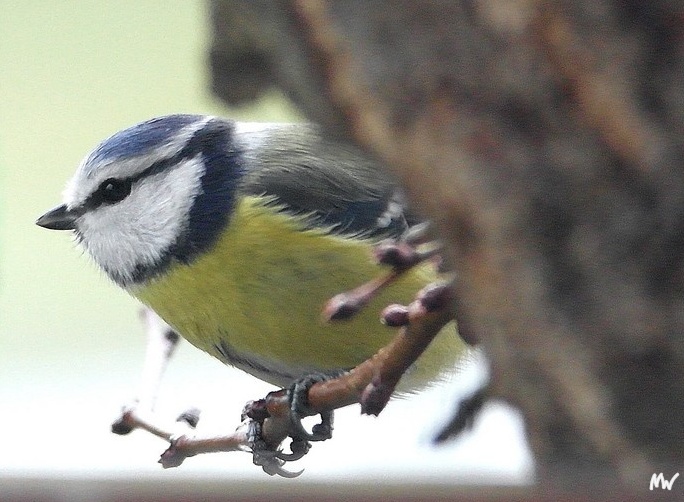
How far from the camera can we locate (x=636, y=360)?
223 mm

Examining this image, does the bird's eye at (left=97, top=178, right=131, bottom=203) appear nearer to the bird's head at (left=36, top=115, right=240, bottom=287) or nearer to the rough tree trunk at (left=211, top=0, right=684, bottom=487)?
the bird's head at (left=36, top=115, right=240, bottom=287)

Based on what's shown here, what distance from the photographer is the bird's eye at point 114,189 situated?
1.84ft

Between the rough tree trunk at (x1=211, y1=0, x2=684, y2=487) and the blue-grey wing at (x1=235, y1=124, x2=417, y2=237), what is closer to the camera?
the rough tree trunk at (x1=211, y1=0, x2=684, y2=487)

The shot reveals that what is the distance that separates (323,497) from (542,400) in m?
0.06

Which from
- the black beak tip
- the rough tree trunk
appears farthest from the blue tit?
the rough tree trunk

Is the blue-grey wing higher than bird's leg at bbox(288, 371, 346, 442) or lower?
higher

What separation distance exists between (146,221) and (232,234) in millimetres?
53

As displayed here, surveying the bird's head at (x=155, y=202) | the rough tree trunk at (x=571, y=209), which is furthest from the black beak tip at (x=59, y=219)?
the rough tree trunk at (x=571, y=209)

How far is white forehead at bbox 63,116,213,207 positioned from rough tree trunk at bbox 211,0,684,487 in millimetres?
322

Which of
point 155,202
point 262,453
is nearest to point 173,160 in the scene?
point 155,202

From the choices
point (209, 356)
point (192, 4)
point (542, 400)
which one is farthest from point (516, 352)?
point (209, 356)

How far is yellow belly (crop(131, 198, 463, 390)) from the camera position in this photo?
54 centimetres

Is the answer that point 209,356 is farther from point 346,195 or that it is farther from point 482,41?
point 482,41

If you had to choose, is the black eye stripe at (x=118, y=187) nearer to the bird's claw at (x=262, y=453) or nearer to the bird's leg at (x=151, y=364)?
the bird's leg at (x=151, y=364)
